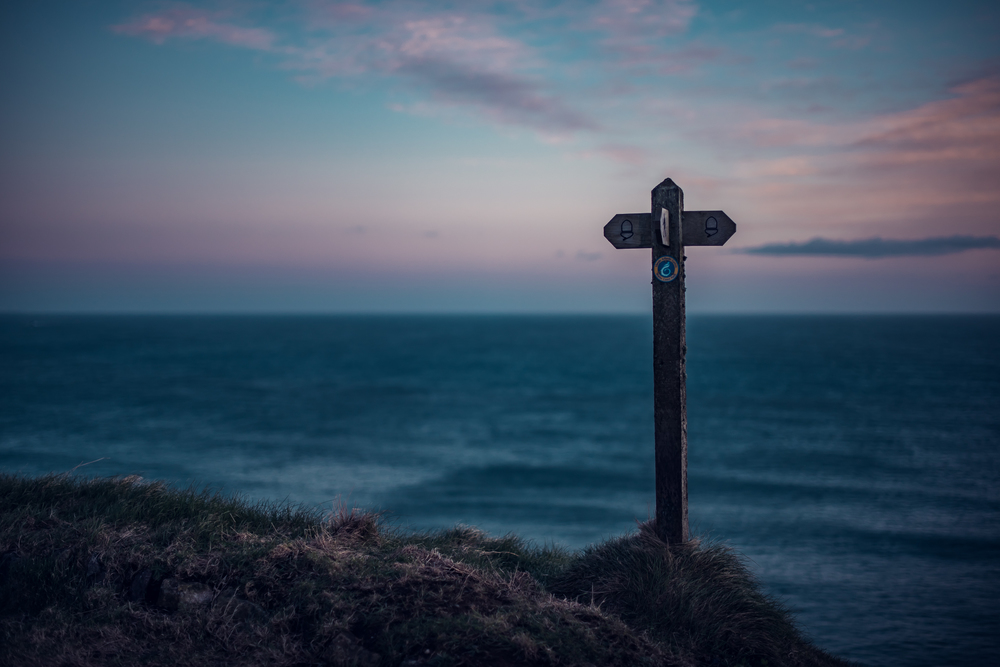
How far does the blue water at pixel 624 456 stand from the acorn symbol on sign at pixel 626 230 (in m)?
3.57

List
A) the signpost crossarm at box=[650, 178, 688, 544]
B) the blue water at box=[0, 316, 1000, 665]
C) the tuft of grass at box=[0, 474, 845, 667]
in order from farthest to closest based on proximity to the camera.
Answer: the blue water at box=[0, 316, 1000, 665] < the signpost crossarm at box=[650, 178, 688, 544] < the tuft of grass at box=[0, 474, 845, 667]

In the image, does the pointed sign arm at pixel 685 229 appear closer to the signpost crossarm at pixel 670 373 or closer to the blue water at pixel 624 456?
the signpost crossarm at pixel 670 373

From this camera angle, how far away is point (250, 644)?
397cm

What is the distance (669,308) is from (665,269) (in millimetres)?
336

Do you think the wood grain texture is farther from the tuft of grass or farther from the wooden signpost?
the tuft of grass

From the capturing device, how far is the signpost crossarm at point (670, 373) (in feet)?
18.4

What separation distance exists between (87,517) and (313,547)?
1957mm

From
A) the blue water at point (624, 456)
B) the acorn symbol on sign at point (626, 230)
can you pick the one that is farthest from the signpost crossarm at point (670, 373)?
the blue water at point (624, 456)

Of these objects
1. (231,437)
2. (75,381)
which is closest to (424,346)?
(75,381)

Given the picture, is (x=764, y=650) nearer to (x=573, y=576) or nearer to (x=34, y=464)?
(x=573, y=576)

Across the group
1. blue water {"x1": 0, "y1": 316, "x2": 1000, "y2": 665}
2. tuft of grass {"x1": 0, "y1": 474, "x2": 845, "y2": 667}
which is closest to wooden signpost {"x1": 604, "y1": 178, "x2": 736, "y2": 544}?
tuft of grass {"x1": 0, "y1": 474, "x2": 845, "y2": 667}

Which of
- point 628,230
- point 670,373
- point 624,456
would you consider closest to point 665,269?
point 628,230

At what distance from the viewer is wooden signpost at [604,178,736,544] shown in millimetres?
5625

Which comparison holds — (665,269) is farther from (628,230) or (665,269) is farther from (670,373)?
(670,373)
